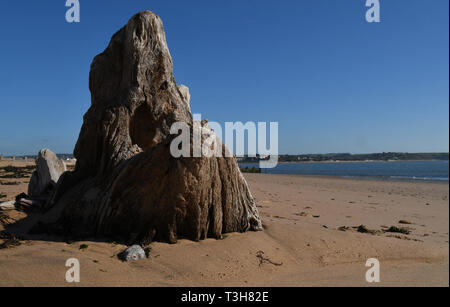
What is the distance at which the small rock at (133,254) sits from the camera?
14.7 feet

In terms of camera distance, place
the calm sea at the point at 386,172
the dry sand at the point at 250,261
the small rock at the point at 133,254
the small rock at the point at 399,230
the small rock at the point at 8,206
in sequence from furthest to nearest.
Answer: the calm sea at the point at 386,172, the small rock at the point at 8,206, the small rock at the point at 399,230, the small rock at the point at 133,254, the dry sand at the point at 250,261

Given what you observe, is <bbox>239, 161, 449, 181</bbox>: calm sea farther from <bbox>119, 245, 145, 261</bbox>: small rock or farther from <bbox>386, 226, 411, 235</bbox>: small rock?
<bbox>119, 245, 145, 261</bbox>: small rock

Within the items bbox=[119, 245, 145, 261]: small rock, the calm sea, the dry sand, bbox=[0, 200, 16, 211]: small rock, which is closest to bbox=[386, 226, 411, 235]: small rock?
the dry sand

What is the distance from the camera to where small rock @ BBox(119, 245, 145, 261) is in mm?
4492

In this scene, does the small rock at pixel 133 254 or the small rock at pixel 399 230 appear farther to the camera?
the small rock at pixel 399 230

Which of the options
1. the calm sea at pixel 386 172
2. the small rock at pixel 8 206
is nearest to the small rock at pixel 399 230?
the small rock at pixel 8 206

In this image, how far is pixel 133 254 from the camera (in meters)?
4.54

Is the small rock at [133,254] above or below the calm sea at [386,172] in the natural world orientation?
above

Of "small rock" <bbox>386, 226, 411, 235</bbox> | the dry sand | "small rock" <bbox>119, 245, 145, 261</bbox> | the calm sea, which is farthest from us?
the calm sea

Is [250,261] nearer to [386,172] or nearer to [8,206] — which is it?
[8,206]

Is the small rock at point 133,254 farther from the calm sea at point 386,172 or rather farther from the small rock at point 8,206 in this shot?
the calm sea at point 386,172
